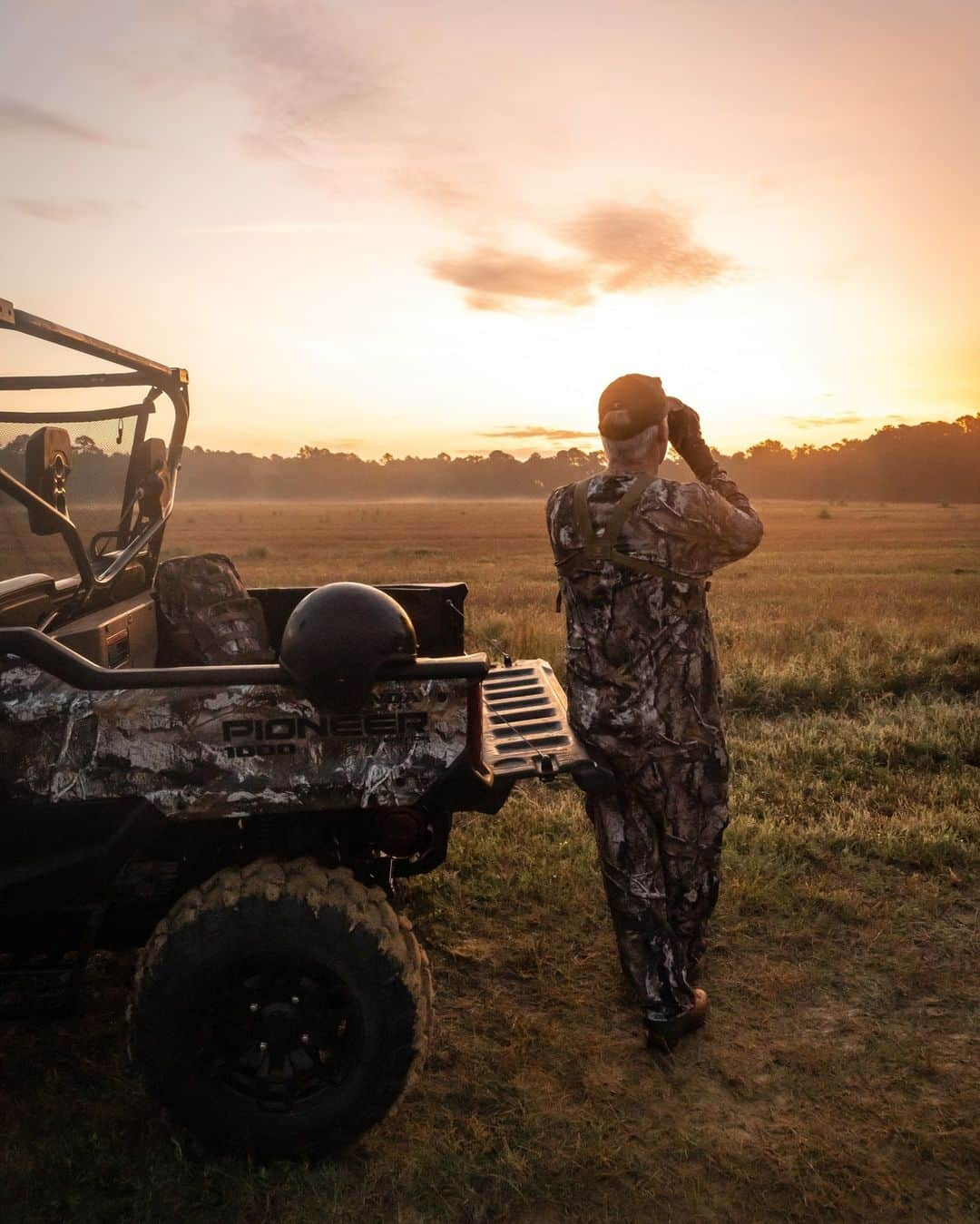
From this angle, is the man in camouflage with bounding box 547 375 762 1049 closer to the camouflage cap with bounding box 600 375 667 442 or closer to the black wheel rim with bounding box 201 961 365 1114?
the camouflage cap with bounding box 600 375 667 442

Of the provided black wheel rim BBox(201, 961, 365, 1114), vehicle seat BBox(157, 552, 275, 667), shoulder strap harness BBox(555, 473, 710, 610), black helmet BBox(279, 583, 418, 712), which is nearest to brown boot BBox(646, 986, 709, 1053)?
black wheel rim BBox(201, 961, 365, 1114)

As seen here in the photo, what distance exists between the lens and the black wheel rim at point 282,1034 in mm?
2840

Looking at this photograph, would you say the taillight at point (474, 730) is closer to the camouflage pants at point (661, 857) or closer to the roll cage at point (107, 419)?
the camouflage pants at point (661, 857)

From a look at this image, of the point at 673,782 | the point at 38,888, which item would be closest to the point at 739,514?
the point at 673,782

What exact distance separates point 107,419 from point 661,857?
10.1 feet

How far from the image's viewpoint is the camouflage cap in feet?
11.1

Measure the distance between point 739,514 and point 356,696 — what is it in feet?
5.22

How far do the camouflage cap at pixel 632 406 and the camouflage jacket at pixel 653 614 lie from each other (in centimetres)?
18

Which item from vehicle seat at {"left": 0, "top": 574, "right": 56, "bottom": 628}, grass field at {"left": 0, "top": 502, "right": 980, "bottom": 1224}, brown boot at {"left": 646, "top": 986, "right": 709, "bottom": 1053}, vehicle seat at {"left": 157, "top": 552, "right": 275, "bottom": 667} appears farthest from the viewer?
vehicle seat at {"left": 157, "top": 552, "right": 275, "bottom": 667}

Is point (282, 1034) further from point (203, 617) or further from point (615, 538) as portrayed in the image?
point (615, 538)

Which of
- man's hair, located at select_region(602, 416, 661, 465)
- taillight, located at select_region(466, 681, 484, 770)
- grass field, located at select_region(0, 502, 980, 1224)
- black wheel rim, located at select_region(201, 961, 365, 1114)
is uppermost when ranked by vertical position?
man's hair, located at select_region(602, 416, 661, 465)

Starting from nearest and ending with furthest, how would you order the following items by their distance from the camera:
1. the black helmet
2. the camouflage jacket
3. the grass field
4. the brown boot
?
the black helmet → the grass field → the camouflage jacket → the brown boot

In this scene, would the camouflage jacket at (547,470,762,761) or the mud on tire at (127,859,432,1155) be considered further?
the camouflage jacket at (547,470,762,761)

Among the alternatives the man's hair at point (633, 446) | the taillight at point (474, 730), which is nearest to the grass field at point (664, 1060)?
the taillight at point (474, 730)
